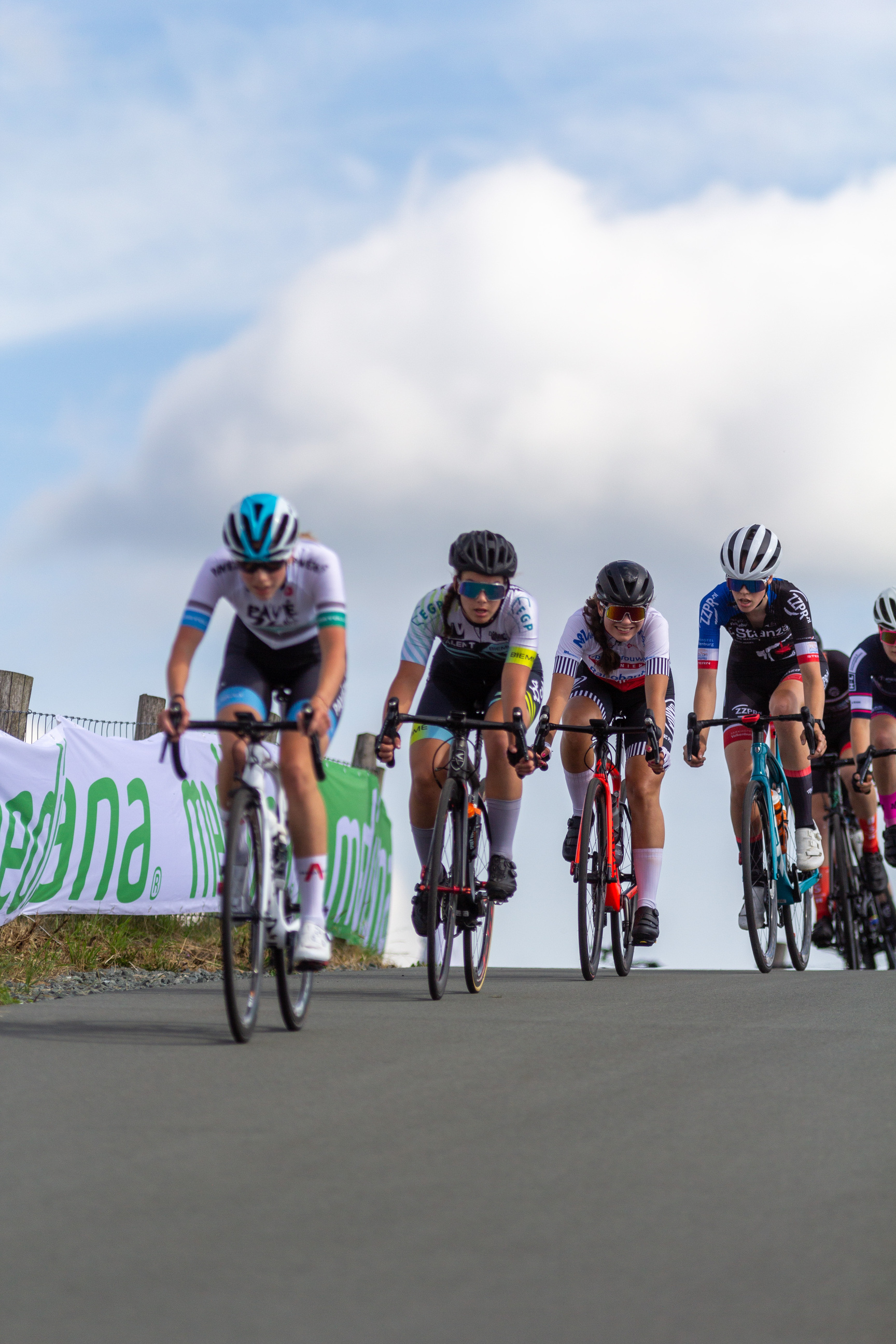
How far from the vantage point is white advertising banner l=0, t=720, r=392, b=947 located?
30.9 feet

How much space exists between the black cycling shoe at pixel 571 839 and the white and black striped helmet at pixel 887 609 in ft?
15.7

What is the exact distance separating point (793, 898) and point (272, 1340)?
850 cm

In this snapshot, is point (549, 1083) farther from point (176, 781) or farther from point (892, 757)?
point (892, 757)

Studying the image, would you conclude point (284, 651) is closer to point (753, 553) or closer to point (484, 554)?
point (484, 554)

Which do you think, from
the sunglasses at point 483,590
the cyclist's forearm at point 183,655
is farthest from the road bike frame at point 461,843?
the cyclist's forearm at point 183,655

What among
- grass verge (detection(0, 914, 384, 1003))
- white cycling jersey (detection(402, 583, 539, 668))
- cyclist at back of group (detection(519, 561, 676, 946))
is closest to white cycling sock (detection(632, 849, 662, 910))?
cyclist at back of group (detection(519, 561, 676, 946))

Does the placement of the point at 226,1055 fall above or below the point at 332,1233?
above

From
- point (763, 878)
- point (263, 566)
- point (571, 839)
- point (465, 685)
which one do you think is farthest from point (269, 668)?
point (763, 878)

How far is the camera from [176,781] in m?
11.4

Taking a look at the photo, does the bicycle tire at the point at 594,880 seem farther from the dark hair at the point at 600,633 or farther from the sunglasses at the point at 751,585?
the sunglasses at the point at 751,585

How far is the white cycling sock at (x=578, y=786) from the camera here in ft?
32.6

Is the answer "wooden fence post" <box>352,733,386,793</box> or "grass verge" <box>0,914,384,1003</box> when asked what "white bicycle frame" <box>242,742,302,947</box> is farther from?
"wooden fence post" <box>352,733,386,793</box>

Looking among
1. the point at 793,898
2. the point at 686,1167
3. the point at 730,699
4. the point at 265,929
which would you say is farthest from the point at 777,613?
the point at 686,1167

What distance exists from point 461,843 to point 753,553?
347cm
